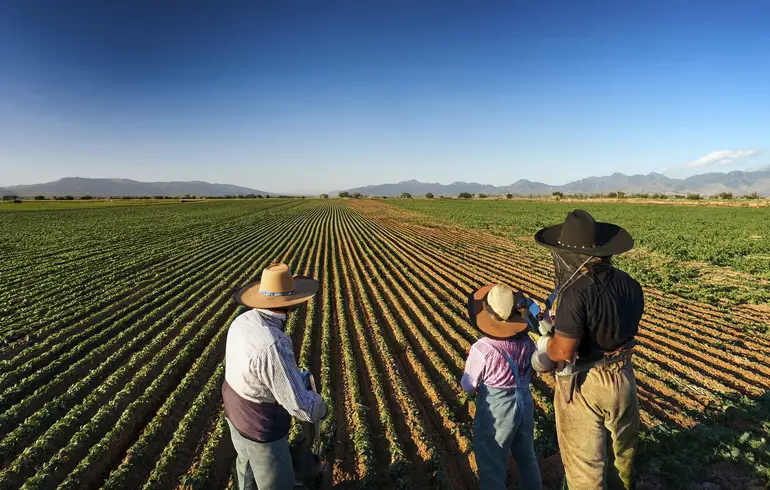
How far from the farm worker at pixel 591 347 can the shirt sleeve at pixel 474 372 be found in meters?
0.40

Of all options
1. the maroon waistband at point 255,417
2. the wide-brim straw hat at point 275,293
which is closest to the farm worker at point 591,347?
the wide-brim straw hat at point 275,293

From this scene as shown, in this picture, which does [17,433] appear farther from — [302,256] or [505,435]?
[302,256]

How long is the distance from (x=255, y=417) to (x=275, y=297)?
0.78 metres

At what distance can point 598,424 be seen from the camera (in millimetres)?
2443

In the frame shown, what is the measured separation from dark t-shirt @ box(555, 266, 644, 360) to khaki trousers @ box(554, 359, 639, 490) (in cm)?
28

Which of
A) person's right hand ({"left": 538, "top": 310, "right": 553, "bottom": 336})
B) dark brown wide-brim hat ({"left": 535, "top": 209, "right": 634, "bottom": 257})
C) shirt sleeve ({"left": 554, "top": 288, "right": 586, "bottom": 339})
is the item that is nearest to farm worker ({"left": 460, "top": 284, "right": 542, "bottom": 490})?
person's right hand ({"left": 538, "top": 310, "right": 553, "bottom": 336})

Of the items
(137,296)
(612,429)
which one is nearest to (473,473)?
(612,429)

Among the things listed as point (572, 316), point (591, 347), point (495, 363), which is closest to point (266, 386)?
point (495, 363)

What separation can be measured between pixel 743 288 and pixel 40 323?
18813 mm

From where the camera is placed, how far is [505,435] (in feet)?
9.09

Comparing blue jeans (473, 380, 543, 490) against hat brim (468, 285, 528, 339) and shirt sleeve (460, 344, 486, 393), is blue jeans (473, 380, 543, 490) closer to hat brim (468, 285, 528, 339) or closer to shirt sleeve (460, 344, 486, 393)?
shirt sleeve (460, 344, 486, 393)

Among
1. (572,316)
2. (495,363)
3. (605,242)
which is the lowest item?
(495,363)

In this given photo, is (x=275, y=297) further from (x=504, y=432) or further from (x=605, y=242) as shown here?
(x=605, y=242)

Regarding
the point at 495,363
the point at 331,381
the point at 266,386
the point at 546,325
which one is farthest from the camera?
the point at 331,381
